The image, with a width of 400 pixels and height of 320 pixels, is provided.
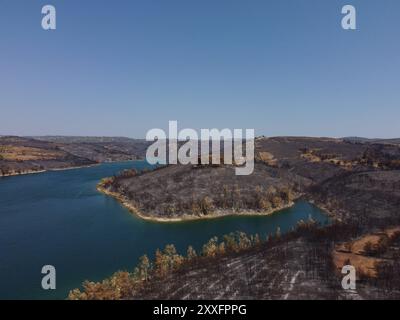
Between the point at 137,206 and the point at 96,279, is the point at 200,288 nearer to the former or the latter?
the point at 96,279

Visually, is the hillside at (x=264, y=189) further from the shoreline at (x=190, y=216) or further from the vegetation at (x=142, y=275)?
the vegetation at (x=142, y=275)

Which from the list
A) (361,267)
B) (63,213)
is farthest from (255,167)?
(361,267)

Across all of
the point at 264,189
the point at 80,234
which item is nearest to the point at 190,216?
the point at 80,234

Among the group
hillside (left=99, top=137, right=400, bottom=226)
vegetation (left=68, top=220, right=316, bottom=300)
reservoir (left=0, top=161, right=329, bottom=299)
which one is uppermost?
hillside (left=99, top=137, right=400, bottom=226)

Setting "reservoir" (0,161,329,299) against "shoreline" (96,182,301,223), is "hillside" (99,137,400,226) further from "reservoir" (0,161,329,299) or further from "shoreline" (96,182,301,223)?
"reservoir" (0,161,329,299)

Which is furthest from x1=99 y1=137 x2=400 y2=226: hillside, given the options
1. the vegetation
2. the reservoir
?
the vegetation

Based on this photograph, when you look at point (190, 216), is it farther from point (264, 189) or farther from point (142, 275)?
point (142, 275)

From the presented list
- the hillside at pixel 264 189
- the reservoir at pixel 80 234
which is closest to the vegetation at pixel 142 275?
the reservoir at pixel 80 234
